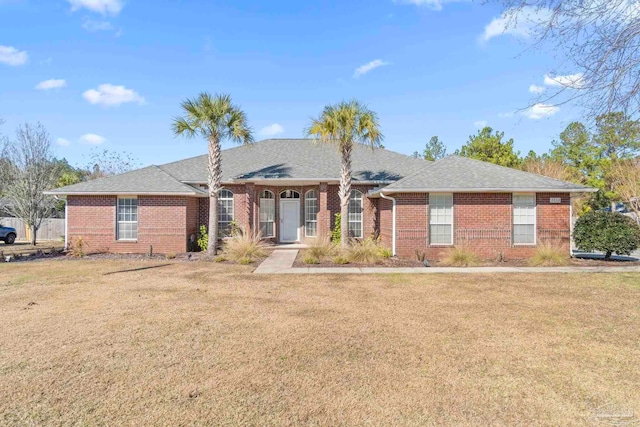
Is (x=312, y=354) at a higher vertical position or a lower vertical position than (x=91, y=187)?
lower

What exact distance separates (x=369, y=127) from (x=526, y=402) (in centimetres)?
1276

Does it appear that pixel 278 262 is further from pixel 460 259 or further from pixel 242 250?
pixel 460 259

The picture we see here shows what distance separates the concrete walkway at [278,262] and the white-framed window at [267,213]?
265 cm

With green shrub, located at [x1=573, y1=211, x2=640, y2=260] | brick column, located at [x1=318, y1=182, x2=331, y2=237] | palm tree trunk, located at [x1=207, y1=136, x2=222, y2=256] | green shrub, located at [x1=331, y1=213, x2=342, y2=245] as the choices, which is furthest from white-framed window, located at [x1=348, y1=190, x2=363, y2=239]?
green shrub, located at [x1=573, y1=211, x2=640, y2=260]

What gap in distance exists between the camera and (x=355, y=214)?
19.1 meters

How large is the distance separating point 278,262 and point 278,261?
0.25 meters

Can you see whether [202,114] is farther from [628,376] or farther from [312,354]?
[628,376]

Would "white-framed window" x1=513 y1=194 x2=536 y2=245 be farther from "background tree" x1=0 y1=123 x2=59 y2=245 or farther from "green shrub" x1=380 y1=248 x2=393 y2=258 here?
"background tree" x1=0 y1=123 x2=59 y2=245

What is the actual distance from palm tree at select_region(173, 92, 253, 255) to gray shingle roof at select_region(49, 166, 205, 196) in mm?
1628

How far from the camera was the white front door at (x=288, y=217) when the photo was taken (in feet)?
65.9

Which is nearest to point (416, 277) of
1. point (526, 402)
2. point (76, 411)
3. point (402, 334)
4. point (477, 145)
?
point (402, 334)

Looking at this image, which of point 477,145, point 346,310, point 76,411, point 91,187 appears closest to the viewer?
point 76,411

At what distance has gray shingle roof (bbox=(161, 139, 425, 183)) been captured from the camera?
1878 centimetres

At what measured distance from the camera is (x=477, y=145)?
34.2 m
